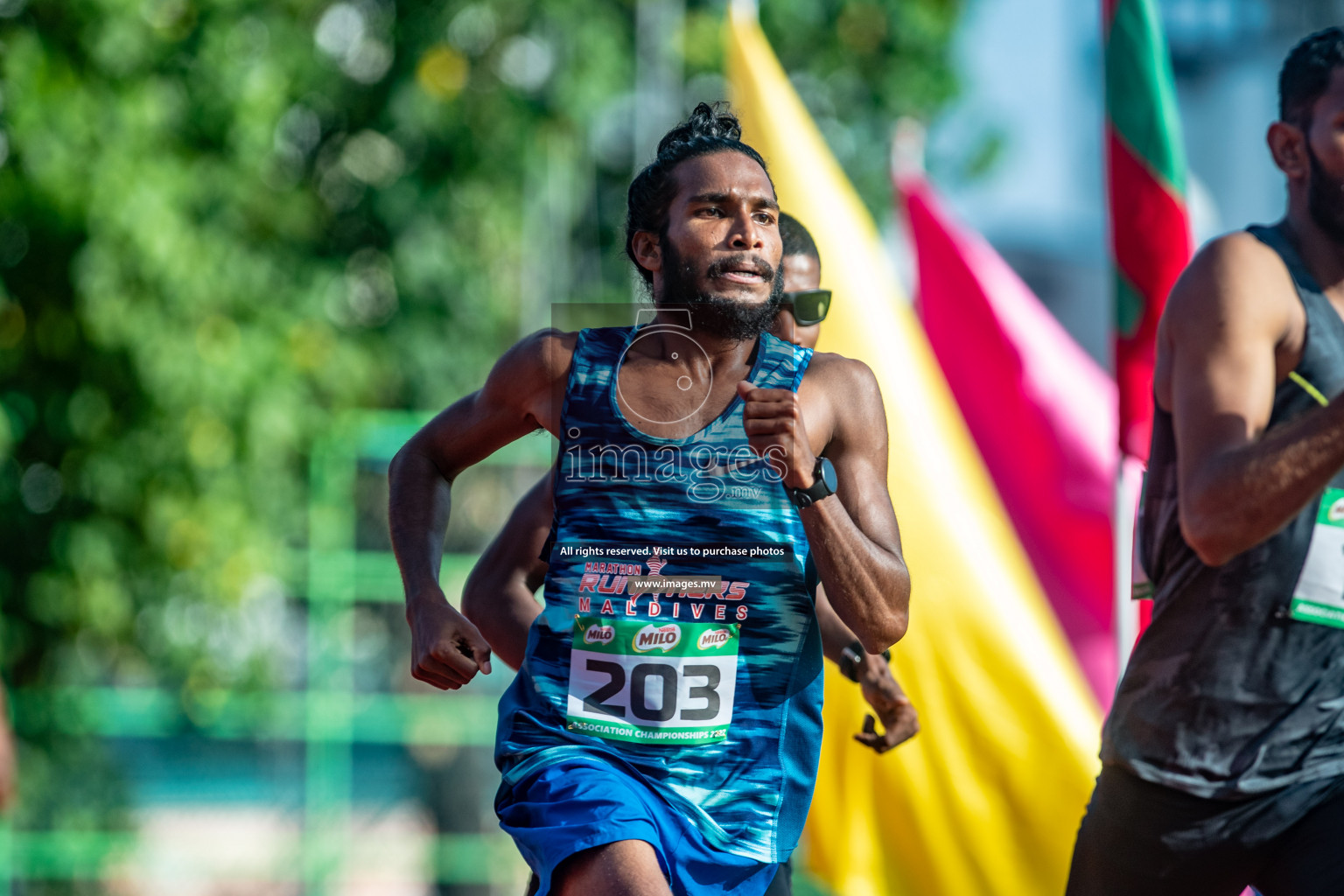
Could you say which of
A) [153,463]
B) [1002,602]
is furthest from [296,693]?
[1002,602]

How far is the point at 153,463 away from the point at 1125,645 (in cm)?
662

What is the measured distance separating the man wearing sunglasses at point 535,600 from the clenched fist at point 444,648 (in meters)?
0.60

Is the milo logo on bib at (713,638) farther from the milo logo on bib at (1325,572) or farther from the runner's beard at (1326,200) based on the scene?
the runner's beard at (1326,200)

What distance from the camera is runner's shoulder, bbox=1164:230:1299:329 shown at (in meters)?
2.49

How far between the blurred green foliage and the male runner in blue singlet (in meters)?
6.44

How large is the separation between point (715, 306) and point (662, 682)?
2.34ft

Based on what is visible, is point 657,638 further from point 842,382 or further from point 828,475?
point 842,382

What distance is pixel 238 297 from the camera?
9023mm

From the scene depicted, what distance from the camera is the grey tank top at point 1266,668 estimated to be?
2553 millimetres

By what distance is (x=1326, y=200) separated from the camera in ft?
8.61

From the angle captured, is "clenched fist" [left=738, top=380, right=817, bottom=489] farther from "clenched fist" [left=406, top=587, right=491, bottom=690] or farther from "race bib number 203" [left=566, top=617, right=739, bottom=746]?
"clenched fist" [left=406, top=587, right=491, bottom=690]

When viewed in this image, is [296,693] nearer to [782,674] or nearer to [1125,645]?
[1125,645]

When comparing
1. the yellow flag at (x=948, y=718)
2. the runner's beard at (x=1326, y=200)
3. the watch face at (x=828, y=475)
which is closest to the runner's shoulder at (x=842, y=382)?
the watch face at (x=828, y=475)

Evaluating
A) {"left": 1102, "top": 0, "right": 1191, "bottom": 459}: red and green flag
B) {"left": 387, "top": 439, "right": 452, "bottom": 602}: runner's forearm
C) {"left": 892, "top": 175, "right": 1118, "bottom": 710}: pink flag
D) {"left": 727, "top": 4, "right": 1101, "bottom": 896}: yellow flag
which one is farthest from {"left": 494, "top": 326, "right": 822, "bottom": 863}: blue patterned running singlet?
{"left": 892, "top": 175, "right": 1118, "bottom": 710}: pink flag
